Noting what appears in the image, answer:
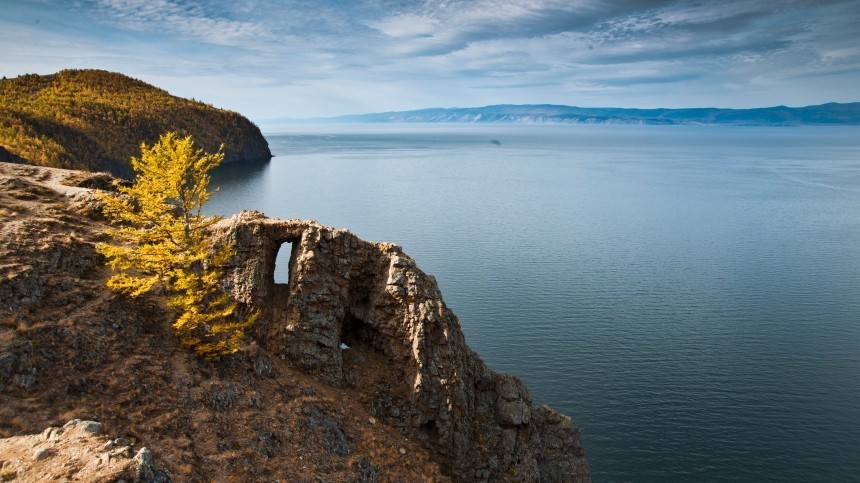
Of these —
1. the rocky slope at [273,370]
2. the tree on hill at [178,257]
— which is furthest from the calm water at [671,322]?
the tree on hill at [178,257]

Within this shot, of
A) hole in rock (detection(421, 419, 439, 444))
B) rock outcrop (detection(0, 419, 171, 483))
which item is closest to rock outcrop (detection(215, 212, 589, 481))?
hole in rock (detection(421, 419, 439, 444))

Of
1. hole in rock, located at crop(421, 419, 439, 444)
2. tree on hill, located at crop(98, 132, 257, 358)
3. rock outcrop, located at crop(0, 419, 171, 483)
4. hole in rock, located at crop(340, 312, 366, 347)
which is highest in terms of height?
tree on hill, located at crop(98, 132, 257, 358)

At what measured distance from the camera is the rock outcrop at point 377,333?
41.0 m

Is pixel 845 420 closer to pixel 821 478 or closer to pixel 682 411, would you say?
→ pixel 821 478

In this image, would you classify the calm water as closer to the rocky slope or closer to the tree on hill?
the rocky slope

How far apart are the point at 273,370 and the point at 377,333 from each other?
28.0 ft

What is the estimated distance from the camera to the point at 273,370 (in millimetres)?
38562

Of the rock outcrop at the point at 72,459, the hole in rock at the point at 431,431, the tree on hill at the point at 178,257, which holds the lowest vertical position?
the hole in rock at the point at 431,431

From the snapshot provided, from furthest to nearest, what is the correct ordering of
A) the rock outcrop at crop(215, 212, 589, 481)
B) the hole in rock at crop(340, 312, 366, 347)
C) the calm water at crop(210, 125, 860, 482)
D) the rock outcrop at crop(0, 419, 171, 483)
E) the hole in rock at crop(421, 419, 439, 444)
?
1. the calm water at crop(210, 125, 860, 482)
2. the hole in rock at crop(340, 312, 366, 347)
3. the hole in rock at crop(421, 419, 439, 444)
4. the rock outcrop at crop(215, 212, 589, 481)
5. the rock outcrop at crop(0, 419, 171, 483)

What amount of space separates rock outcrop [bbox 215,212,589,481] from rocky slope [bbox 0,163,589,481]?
11cm

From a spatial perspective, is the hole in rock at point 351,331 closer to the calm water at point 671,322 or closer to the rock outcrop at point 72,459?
the rock outcrop at point 72,459

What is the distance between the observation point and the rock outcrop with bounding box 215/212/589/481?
41000 millimetres

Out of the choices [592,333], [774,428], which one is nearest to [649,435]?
[774,428]

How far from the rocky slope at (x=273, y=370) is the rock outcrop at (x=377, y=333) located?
11 cm
